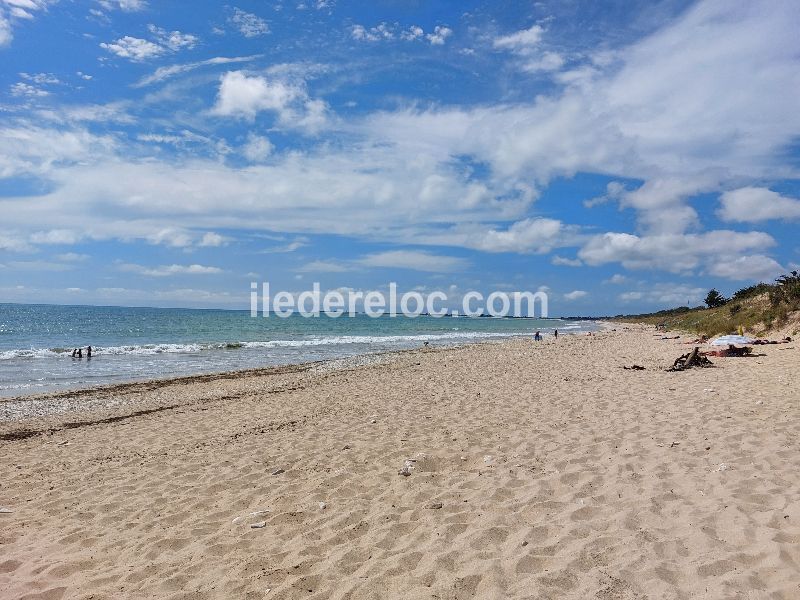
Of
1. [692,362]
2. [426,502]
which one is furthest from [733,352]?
[426,502]

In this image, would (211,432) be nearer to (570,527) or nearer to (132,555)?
(132,555)

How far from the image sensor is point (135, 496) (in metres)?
6.38

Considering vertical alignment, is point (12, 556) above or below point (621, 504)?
below

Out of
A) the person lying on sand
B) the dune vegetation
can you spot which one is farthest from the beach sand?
the dune vegetation

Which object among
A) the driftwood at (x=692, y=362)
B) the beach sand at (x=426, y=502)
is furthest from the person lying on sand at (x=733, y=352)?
the beach sand at (x=426, y=502)

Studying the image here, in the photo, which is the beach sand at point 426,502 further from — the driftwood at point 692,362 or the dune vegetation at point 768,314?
the dune vegetation at point 768,314

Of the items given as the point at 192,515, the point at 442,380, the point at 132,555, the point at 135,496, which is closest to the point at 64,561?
the point at 132,555

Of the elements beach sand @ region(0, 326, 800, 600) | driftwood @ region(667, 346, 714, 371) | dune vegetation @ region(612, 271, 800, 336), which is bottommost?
beach sand @ region(0, 326, 800, 600)

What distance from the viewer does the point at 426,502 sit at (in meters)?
5.43

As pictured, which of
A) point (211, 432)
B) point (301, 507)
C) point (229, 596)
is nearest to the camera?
point (229, 596)

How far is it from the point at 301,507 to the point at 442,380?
435 inches

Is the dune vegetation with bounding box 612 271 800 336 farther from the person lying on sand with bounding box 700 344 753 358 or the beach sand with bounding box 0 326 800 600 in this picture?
the beach sand with bounding box 0 326 800 600

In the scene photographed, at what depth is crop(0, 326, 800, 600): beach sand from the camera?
155 inches

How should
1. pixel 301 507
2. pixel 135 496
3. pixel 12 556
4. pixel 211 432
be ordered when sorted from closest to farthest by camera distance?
pixel 12 556 < pixel 301 507 < pixel 135 496 < pixel 211 432
